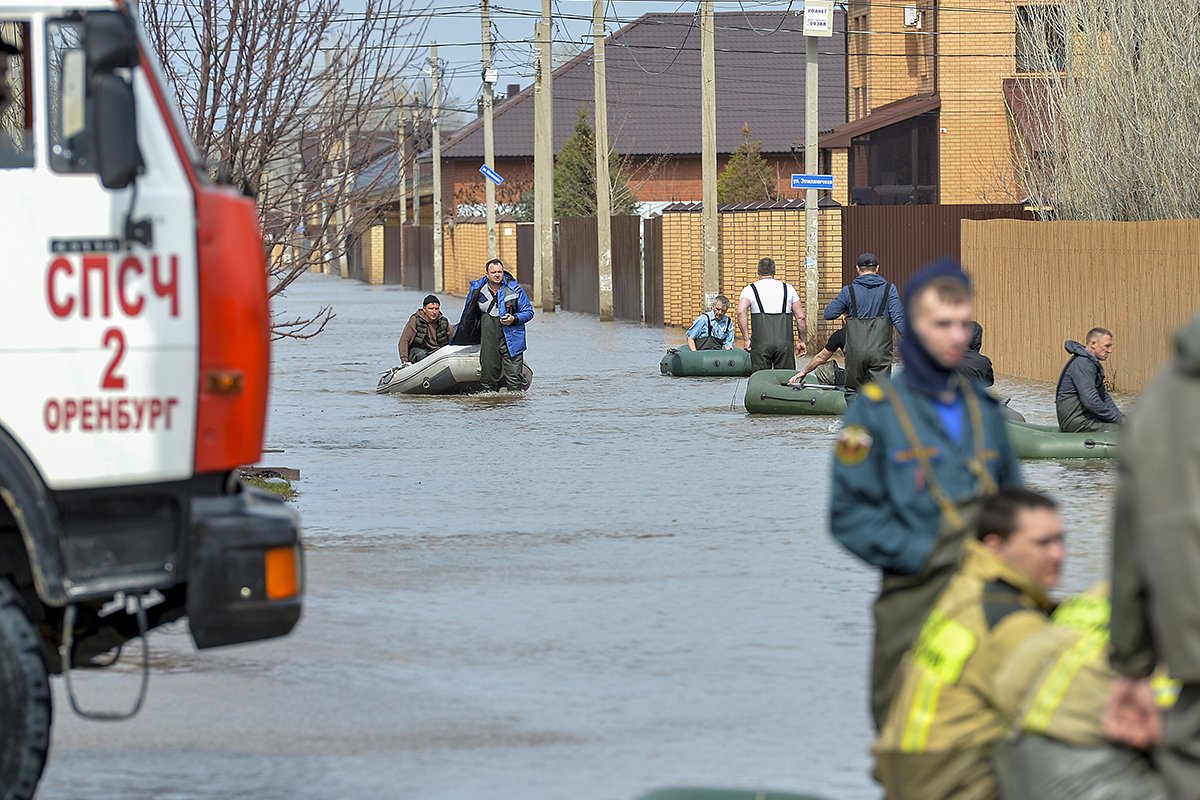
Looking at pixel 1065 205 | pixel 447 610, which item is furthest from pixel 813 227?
pixel 447 610

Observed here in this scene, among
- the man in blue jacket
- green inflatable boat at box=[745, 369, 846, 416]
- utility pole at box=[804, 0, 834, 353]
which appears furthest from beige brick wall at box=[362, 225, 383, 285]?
green inflatable boat at box=[745, 369, 846, 416]

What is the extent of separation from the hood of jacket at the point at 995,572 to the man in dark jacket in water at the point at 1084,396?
37.0 ft

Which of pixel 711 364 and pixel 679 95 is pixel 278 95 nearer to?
pixel 711 364

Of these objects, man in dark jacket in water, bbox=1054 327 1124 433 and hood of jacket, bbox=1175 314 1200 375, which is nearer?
hood of jacket, bbox=1175 314 1200 375

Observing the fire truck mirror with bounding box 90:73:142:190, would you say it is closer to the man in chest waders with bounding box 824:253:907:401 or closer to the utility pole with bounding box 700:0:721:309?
the man in chest waders with bounding box 824:253:907:401

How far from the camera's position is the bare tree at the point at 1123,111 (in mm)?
24344

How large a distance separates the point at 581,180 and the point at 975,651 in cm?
6338

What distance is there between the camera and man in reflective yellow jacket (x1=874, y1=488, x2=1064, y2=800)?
526 centimetres

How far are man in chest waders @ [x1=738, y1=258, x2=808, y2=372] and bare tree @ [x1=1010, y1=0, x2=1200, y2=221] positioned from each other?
14.0 ft

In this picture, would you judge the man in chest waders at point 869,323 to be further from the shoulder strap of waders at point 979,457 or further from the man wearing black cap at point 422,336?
the shoulder strap of waders at point 979,457

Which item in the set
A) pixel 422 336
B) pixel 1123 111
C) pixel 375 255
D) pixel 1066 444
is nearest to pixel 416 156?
pixel 1066 444

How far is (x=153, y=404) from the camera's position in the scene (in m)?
6.40

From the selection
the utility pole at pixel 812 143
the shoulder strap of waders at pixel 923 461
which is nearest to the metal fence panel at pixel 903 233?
the utility pole at pixel 812 143

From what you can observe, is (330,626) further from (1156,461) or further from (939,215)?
(939,215)
